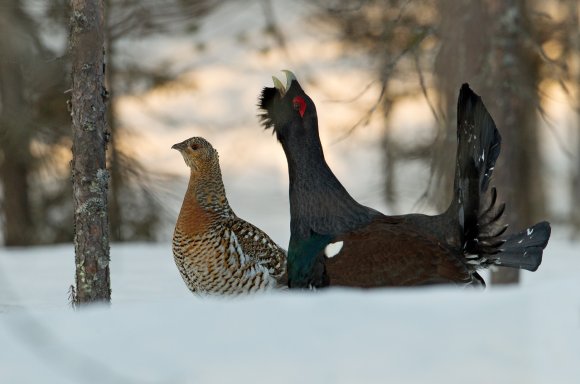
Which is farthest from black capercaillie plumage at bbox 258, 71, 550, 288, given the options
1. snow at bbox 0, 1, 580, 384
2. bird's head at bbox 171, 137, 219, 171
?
snow at bbox 0, 1, 580, 384

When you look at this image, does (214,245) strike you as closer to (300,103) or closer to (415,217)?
(300,103)

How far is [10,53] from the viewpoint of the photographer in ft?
30.3

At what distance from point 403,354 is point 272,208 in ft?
50.2

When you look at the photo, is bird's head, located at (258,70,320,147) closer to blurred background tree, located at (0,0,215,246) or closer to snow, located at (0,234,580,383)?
snow, located at (0,234,580,383)

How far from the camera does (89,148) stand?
4.66 m

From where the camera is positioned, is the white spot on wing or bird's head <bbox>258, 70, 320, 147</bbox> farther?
bird's head <bbox>258, 70, 320, 147</bbox>

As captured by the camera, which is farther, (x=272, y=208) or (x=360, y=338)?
(x=272, y=208)

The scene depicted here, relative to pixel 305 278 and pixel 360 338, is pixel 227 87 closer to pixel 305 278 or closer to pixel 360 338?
pixel 305 278

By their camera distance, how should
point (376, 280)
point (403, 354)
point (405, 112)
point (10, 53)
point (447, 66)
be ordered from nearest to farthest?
1. point (403, 354)
2. point (376, 280)
3. point (447, 66)
4. point (10, 53)
5. point (405, 112)

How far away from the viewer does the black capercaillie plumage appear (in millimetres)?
4684

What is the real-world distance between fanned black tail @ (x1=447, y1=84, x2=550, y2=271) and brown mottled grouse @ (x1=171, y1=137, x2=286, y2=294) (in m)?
1.37

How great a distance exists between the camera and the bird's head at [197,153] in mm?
5793

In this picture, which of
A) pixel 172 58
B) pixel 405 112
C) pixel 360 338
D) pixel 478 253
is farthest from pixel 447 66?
pixel 405 112

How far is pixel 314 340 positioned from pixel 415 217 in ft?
7.47
